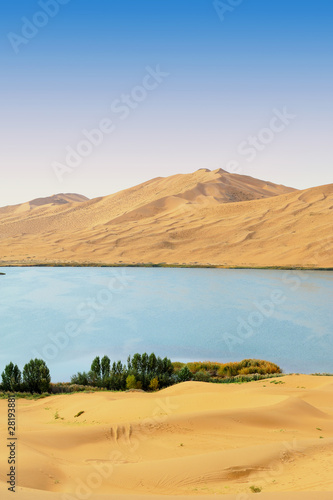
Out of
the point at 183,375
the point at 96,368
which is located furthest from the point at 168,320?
the point at 96,368

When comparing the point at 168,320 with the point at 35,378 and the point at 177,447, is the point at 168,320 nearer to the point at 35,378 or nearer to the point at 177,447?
the point at 35,378

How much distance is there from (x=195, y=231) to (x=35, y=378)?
76122 mm

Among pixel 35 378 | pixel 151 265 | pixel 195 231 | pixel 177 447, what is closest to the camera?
pixel 177 447

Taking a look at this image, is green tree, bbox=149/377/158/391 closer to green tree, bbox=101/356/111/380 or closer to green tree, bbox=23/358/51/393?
green tree, bbox=101/356/111/380

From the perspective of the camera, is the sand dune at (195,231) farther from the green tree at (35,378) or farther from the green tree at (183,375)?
the green tree at (35,378)

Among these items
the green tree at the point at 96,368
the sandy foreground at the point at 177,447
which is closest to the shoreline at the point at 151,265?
the green tree at the point at 96,368

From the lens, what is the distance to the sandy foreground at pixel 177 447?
24.7ft

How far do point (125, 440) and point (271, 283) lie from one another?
4306cm

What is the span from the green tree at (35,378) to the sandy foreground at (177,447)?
7.04ft

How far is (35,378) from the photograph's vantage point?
765 inches

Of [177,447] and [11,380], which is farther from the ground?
[11,380]

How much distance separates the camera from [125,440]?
35.6 ft

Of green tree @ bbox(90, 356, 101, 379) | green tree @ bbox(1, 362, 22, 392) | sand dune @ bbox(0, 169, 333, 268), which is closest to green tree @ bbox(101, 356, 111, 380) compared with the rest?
green tree @ bbox(90, 356, 101, 379)

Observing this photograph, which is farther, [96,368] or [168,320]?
[168,320]
